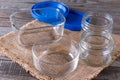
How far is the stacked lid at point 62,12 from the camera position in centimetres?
93

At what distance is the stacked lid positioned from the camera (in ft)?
3.05

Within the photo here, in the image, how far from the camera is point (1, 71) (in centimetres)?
77

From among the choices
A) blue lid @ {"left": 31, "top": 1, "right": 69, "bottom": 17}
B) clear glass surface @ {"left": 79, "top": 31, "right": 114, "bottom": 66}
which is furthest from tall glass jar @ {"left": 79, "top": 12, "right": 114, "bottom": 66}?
blue lid @ {"left": 31, "top": 1, "right": 69, "bottom": 17}

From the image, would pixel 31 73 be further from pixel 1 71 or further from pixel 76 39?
pixel 76 39

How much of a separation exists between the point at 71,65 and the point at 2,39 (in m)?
0.25

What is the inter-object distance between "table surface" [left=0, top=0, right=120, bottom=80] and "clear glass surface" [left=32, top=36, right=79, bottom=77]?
5 centimetres

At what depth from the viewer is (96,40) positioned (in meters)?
0.86

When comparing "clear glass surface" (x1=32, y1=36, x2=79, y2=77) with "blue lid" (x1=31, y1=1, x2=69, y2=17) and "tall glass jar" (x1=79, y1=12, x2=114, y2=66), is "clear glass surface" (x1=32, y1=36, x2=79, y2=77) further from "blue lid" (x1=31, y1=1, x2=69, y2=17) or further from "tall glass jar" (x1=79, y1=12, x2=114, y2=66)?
"blue lid" (x1=31, y1=1, x2=69, y2=17)

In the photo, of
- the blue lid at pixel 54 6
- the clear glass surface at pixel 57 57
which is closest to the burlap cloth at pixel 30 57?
the clear glass surface at pixel 57 57

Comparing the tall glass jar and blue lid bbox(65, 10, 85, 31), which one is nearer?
the tall glass jar

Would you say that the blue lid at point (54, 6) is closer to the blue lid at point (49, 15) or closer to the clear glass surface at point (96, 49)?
the blue lid at point (49, 15)

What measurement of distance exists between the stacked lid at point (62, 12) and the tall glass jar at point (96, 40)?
45mm

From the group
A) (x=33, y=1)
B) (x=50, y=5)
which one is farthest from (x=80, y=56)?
(x=33, y=1)

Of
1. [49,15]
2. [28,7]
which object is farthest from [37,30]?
[28,7]
